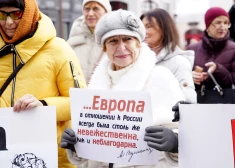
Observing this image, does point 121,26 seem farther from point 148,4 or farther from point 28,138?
point 148,4

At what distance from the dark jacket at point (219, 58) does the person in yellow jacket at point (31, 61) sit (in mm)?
2829

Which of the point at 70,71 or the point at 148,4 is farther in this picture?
the point at 148,4

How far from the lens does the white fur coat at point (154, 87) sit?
10.7ft

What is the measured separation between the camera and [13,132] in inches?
136

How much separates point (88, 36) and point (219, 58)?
1510 mm

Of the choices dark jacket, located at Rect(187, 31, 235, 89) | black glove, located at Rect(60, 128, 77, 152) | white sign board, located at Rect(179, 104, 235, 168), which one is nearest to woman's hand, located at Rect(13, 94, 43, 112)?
black glove, located at Rect(60, 128, 77, 152)

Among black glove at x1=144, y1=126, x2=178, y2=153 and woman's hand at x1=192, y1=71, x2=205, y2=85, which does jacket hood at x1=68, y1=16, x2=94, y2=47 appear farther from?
black glove at x1=144, y1=126, x2=178, y2=153

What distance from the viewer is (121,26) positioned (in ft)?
11.3

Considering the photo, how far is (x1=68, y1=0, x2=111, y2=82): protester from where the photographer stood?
5.66m

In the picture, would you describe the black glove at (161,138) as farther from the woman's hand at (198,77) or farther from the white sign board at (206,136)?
the woman's hand at (198,77)

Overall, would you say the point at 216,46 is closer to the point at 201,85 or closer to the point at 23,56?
the point at 201,85

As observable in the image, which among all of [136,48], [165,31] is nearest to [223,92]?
[165,31]

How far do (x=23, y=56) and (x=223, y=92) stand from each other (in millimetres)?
3097

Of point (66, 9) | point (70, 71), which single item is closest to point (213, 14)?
point (70, 71)
